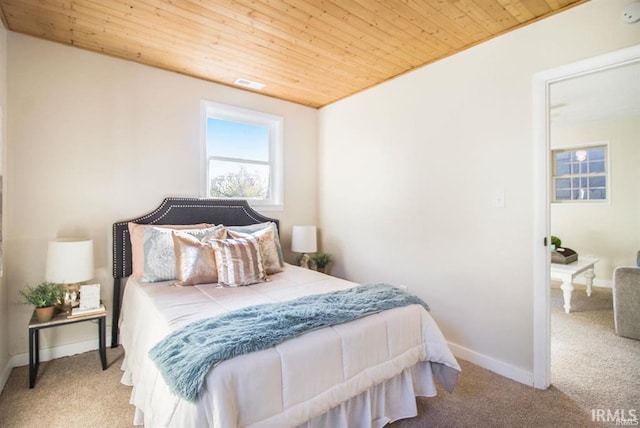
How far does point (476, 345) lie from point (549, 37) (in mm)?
2282

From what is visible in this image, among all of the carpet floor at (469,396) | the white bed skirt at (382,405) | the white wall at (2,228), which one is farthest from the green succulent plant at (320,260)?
the white wall at (2,228)

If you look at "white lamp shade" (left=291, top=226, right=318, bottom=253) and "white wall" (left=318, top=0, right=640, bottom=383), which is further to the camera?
"white lamp shade" (left=291, top=226, right=318, bottom=253)

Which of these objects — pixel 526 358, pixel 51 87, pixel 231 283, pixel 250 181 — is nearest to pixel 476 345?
pixel 526 358

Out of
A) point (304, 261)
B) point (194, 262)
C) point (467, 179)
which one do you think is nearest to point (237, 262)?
point (194, 262)

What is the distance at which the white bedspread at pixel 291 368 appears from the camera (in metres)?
1.21

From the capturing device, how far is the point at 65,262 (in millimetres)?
2242

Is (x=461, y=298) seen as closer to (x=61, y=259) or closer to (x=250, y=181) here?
(x=250, y=181)

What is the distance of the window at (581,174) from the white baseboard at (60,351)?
6708 millimetres

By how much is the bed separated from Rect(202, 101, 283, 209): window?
36.8 inches

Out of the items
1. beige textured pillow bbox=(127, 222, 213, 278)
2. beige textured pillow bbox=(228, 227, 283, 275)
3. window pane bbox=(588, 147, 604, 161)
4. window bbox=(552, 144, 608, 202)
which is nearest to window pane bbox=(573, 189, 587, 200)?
window bbox=(552, 144, 608, 202)

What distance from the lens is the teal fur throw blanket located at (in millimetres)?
1166

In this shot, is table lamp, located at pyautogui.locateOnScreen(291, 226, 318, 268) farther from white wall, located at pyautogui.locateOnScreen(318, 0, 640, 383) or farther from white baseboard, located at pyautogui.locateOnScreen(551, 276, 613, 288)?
white baseboard, located at pyautogui.locateOnScreen(551, 276, 613, 288)

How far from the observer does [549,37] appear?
214 cm

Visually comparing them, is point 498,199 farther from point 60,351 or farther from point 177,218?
point 60,351
